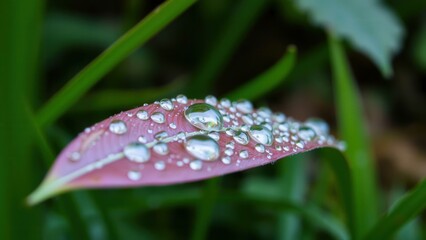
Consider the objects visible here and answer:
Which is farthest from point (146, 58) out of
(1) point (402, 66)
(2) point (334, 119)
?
(1) point (402, 66)

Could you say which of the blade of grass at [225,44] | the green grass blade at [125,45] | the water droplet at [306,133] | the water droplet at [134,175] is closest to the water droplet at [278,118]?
the water droplet at [306,133]

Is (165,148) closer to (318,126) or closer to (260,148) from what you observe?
(260,148)

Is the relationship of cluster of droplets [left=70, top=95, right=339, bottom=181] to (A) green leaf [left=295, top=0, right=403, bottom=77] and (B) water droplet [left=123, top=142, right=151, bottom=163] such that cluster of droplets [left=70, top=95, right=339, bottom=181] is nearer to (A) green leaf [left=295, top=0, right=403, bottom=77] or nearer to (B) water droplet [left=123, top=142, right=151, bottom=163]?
(B) water droplet [left=123, top=142, right=151, bottom=163]

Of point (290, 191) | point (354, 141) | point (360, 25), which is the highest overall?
point (360, 25)

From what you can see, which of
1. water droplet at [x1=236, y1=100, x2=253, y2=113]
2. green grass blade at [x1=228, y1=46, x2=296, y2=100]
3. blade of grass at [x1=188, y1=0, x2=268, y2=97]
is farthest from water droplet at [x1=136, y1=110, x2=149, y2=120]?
blade of grass at [x1=188, y1=0, x2=268, y2=97]

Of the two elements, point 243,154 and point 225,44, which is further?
point 225,44

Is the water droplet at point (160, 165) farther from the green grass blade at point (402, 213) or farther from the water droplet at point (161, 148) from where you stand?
the green grass blade at point (402, 213)

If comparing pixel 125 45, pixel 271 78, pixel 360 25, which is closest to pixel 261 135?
pixel 125 45
